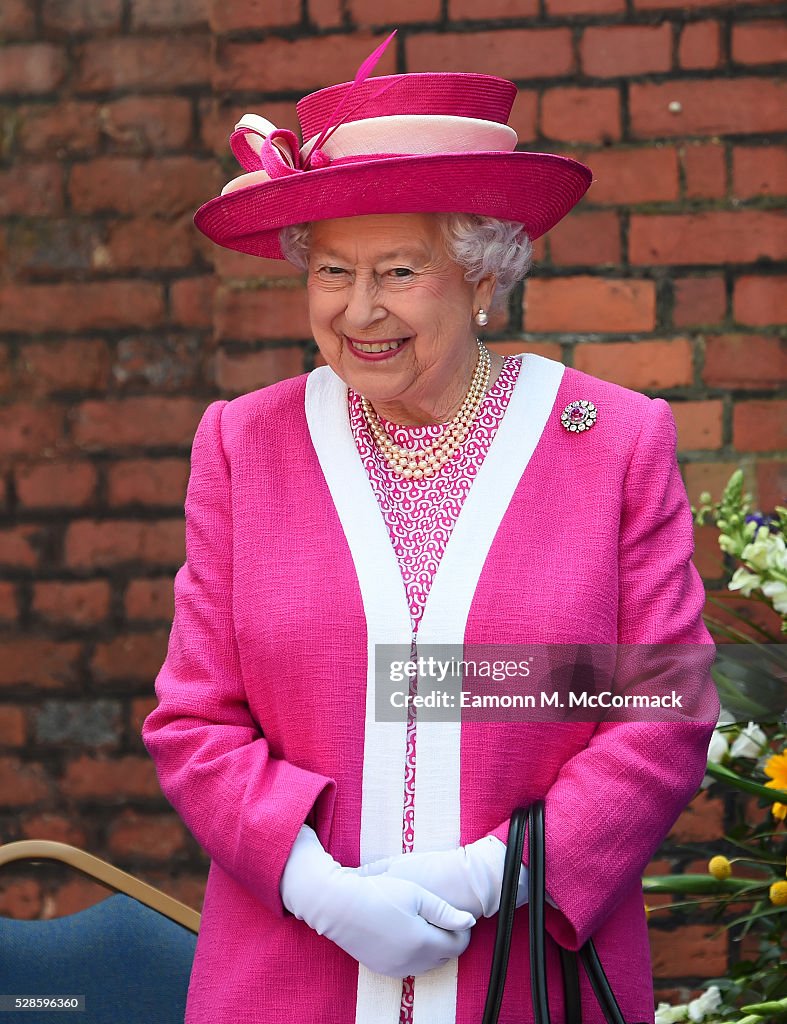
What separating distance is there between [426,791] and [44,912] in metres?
1.50

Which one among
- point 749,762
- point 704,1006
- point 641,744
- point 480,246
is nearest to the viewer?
point 641,744

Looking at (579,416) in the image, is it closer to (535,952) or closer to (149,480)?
(535,952)

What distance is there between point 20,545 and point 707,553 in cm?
136

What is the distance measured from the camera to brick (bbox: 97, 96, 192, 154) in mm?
2805

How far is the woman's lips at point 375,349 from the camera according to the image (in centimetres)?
173

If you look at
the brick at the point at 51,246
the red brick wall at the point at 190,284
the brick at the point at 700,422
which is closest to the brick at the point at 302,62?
the red brick wall at the point at 190,284

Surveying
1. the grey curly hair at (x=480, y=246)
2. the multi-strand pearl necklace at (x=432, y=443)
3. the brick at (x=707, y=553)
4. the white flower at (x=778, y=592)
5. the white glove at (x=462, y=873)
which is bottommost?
the white glove at (x=462, y=873)

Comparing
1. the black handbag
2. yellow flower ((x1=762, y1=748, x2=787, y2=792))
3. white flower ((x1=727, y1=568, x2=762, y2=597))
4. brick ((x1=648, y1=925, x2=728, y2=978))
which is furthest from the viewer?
brick ((x1=648, y1=925, x2=728, y2=978))

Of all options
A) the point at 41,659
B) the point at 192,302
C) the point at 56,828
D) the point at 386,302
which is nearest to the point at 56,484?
Answer: the point at 41,659

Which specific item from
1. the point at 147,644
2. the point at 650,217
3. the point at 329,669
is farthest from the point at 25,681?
the point at 650,217

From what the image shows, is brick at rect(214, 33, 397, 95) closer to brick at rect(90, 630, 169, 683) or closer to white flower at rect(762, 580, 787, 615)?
brick at rect(90, 630, 169, 683)

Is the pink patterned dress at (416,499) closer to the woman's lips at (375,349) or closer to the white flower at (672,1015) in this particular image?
the woman's lips at (375,349)

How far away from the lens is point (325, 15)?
2.67 metres

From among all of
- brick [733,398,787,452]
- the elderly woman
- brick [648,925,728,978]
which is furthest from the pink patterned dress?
brick [648,925,728,978]
